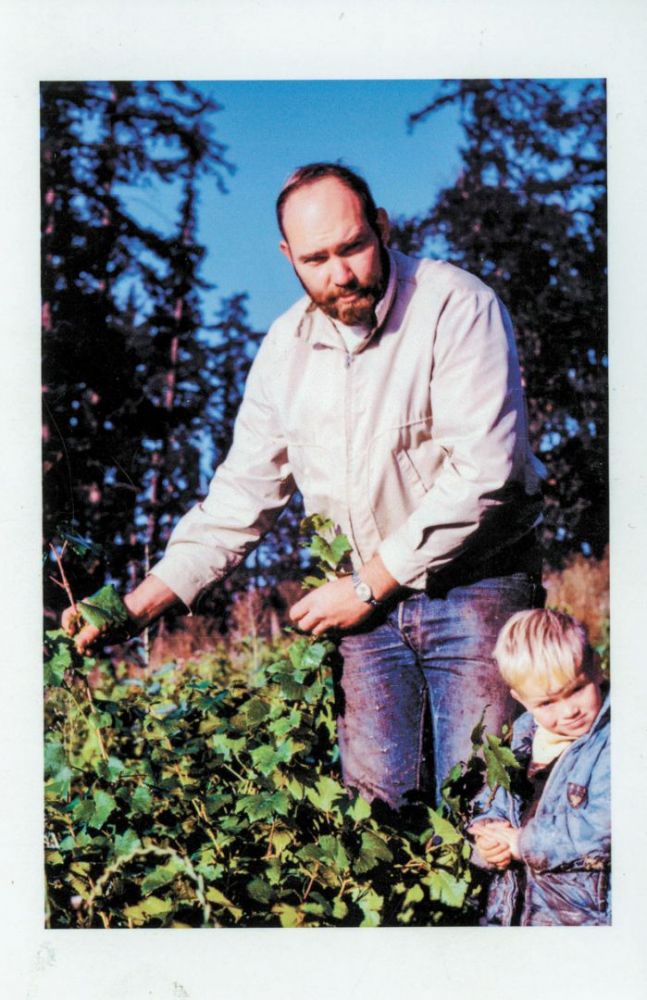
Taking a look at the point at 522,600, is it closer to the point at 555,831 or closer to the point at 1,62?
the point at 555,831

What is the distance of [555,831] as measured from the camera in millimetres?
3404

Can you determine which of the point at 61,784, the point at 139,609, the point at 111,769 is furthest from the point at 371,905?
the point at 139,609

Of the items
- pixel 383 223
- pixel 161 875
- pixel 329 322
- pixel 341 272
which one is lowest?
pixel 161 875

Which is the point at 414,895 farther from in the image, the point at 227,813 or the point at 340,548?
the point at 340,548

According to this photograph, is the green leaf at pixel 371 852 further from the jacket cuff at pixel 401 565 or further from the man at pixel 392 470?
the jacket cuff at pixel 401 565

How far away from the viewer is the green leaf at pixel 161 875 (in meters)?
3.45

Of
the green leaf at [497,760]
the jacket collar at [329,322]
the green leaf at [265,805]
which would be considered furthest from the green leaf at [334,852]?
the jacket collar at [329,322]

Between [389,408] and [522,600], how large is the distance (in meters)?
0.65

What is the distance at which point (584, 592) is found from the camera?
11.4 feet

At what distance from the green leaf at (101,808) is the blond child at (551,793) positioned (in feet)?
3.28

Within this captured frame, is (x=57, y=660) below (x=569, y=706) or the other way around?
the other way around

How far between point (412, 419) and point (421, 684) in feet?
2.38

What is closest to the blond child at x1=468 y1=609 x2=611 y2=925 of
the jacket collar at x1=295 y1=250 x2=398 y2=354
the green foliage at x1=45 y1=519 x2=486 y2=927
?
the green foliage at x1=45 y1=519 x2=486 y2=927

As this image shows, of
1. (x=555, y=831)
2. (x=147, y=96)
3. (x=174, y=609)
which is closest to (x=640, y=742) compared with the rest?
(x=555, y=831)
